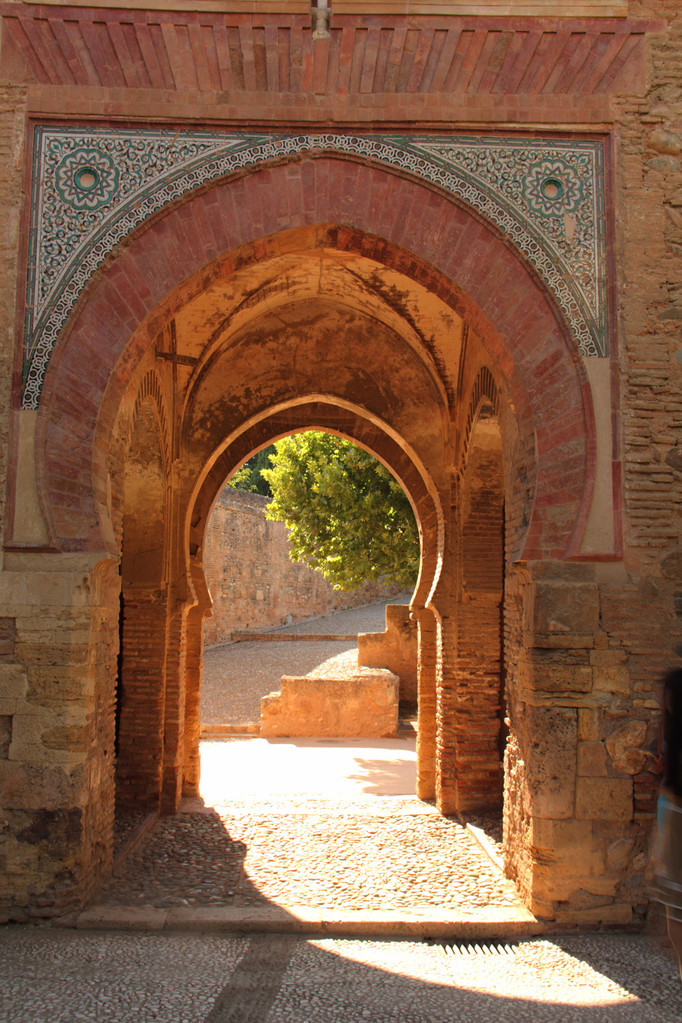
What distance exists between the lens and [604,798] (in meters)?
4.86

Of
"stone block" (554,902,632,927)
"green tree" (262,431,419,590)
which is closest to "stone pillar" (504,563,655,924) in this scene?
"stone block" (554,902,632,927)

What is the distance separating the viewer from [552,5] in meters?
5.44

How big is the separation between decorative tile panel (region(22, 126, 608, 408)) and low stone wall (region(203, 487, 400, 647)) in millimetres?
14718

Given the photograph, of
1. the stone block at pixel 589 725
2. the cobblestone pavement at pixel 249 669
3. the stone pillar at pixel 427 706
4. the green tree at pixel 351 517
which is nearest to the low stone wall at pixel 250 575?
the cobblestone pavement at pixel 249 669

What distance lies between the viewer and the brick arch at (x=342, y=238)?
16.9 feet

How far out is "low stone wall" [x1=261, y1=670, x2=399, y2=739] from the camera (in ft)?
44.9

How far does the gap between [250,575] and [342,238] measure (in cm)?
1806

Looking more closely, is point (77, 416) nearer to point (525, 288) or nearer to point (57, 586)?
point (57, 586)

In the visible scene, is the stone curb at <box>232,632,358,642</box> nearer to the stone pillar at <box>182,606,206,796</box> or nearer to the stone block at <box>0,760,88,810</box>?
the stone pillar at <box>182,606,206,796</box>

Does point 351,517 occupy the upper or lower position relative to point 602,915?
upper

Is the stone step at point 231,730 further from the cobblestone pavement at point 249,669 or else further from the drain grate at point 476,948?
the drain grate at point 476,948

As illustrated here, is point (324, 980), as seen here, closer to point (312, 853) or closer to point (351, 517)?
point (312, 853)

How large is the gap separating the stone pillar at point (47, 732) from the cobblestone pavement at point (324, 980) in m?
0.30

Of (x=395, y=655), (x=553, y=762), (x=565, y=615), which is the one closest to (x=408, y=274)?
(x=565, y=615)
